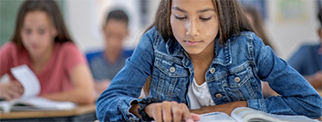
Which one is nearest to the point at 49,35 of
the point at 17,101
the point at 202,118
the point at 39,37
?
the point at 39,37

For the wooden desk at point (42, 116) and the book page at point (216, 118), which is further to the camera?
the wooden desk at point (42, 116)

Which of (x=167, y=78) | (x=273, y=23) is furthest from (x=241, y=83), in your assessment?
(x=273, y=23)

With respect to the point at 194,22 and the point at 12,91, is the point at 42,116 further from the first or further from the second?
the point at 194,22

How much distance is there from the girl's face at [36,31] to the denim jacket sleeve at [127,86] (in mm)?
1115

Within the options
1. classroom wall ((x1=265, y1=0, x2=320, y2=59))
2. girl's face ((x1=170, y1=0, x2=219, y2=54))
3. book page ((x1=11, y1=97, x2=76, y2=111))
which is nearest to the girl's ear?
book page ((x1=11, y1=97, x2=76, y2=111))

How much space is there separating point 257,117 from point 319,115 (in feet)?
1.08

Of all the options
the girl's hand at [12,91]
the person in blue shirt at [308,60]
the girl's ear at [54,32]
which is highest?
the girl's ear at [54,32]

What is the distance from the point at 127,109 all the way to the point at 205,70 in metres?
0.27

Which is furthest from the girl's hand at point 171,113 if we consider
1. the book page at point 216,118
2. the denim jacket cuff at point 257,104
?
the denim jacket cuff at point 257,104

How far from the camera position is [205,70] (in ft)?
3.95

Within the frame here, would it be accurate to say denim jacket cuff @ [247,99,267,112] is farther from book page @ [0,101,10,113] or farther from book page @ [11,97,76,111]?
book page @ [0,101,10,113]

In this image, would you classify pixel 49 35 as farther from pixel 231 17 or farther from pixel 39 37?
pixel 231 17

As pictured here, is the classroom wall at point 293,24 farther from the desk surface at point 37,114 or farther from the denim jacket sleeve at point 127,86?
the denim jacket sleeve at point 127,86

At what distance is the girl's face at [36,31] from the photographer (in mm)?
2182
